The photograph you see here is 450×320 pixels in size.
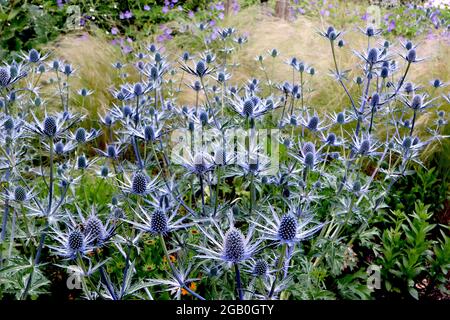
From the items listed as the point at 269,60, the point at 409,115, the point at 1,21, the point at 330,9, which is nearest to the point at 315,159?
the point at 409,115

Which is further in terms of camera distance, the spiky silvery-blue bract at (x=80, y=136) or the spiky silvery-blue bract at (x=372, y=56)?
the spiky silvery-blue bract at (x=372, y=56)

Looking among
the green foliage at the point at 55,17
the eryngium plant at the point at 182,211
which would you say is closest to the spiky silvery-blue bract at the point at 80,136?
the eryngium plant at the point at 182,211

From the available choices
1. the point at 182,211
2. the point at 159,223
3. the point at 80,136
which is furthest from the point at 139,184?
the point at 182,211

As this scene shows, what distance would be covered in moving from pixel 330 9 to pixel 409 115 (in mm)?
4782

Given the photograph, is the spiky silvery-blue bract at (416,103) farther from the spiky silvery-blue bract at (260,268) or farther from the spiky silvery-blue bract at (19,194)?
the spiky silvery-blue bract at (19,194)

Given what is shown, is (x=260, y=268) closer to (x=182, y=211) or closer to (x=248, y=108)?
(x=248, y=108)

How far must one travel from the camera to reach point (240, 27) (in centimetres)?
547

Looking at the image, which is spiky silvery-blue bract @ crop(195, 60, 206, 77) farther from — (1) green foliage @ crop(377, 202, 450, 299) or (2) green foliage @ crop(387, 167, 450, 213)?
(2) green foliage @ crop(387, 167, 450, 213)

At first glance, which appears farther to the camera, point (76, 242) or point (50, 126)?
point (50, 126)

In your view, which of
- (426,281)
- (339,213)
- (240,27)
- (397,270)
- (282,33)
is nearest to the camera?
(339,213)

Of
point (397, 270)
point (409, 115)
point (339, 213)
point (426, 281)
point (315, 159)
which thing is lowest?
point (426, 281)

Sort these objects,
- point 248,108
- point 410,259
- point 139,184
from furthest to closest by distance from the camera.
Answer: point 410,259 → point 248,108 → point 139,184

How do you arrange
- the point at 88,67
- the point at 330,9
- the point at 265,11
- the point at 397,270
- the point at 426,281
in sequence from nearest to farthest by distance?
the point at 397,270, the point at 426,281, the point at 88,67, the point at 265,11, the point at 330,9

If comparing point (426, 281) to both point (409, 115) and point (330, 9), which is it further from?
point (330, 9)
